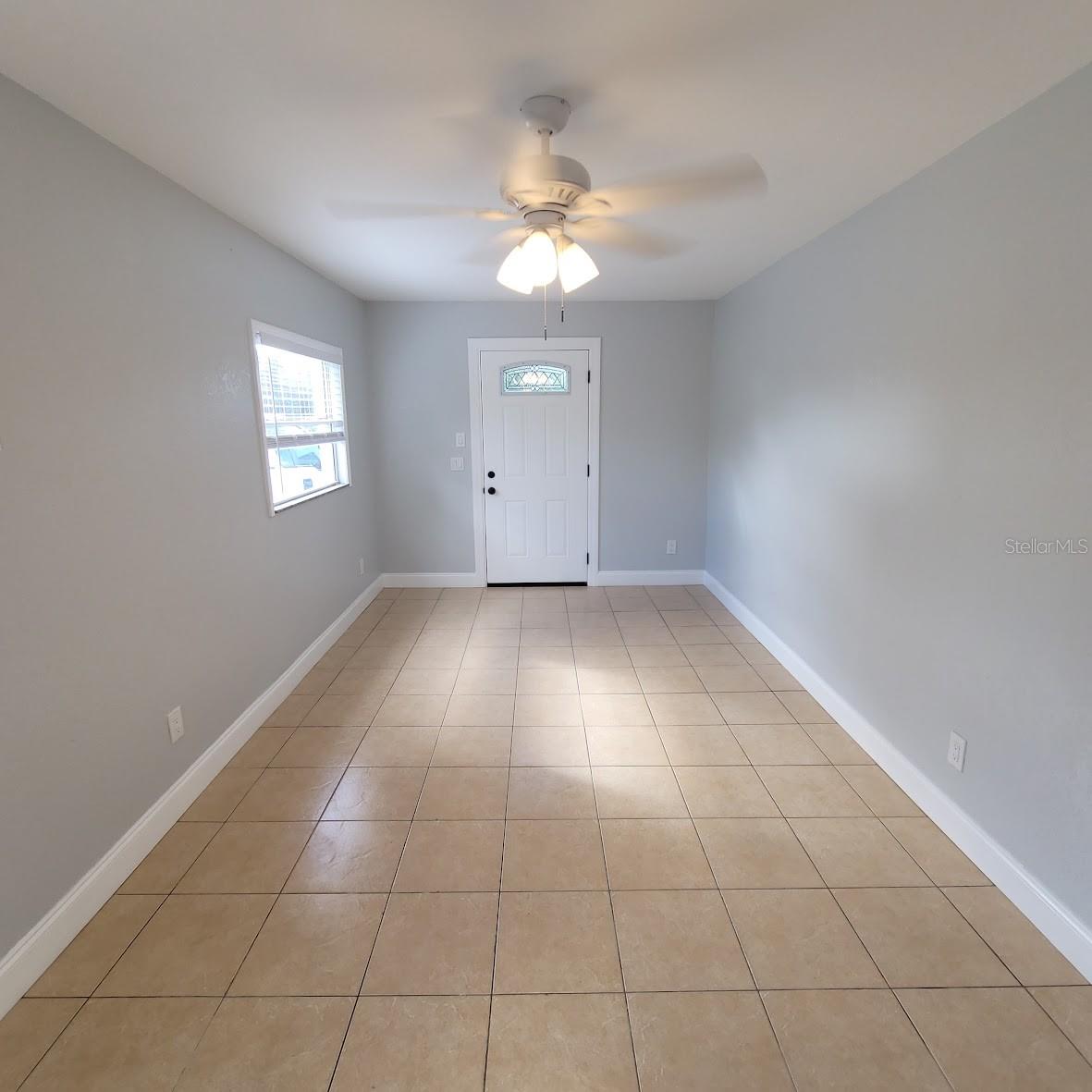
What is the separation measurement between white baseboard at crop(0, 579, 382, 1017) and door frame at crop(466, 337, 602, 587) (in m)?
2.30

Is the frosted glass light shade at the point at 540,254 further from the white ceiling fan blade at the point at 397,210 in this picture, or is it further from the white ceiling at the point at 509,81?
the white ceiling fan blade at the point at 397,210

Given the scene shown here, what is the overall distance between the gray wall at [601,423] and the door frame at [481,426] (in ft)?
0.16

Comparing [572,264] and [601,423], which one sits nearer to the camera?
[572,264]

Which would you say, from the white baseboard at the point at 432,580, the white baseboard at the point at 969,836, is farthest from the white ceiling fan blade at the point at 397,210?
the white baseboard at the point at 432,580

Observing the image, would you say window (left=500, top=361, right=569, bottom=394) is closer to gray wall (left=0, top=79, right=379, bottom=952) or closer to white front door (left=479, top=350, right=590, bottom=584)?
white front door (left=479, top=350, right=590, bottom=584)

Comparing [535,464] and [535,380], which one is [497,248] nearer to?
[535,380]

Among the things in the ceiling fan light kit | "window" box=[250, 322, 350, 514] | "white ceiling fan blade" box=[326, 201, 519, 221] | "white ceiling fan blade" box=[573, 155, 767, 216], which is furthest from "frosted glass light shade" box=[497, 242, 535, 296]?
"window" box=[250, 322, 350, 514]

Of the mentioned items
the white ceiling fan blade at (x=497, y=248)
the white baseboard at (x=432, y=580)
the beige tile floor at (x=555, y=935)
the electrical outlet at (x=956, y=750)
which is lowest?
the beige tile floor at (x=555, y=935)

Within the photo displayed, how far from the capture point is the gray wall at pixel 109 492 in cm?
161

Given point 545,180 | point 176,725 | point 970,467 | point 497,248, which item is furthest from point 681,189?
point 176,725

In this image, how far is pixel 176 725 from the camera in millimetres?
2291

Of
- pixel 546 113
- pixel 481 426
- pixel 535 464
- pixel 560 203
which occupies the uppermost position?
pixel 546 113

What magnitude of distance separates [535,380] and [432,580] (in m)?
1.86

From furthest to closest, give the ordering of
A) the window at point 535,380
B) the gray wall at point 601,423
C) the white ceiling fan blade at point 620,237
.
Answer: the window at point 535,380 → the gray wall at point 601,423 → the white ceiling fan blade at point 620,237
